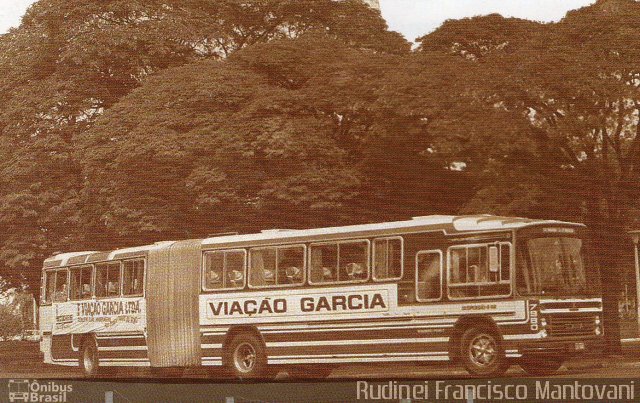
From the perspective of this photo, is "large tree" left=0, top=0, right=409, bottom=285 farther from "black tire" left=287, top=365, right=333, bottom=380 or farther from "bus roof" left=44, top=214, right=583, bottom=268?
"black tire" left=287, top=365, right=333, bottom=380

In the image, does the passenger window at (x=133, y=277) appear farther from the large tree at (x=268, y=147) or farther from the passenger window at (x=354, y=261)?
the passenger window at (x=354, y=261)

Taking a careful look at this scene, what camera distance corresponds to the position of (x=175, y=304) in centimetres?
1184

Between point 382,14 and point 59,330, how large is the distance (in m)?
4.19

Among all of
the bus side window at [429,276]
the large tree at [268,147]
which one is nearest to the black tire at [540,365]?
the bus side window at [429,276]

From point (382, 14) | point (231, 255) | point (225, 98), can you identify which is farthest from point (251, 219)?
point (382, 14)

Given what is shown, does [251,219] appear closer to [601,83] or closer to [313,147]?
[313,147]

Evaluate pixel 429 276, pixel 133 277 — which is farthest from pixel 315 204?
pixel 133 277

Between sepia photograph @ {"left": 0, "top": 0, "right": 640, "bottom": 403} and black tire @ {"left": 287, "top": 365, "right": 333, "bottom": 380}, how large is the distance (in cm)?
2

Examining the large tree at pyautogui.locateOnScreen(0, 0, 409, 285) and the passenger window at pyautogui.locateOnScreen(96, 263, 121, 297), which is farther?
the passenger window at pyautogui.locateOnScreen(96, 263, 121, 297)

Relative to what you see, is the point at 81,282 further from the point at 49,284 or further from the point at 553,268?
the point at 553,268

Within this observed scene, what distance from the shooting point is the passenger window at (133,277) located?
472 inches

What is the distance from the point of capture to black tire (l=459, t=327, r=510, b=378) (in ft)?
34.9

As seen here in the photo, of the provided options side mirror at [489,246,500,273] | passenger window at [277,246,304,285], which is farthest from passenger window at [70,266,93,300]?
side mirror at [489,246,500,273]

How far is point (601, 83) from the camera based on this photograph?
10898 millimetres
